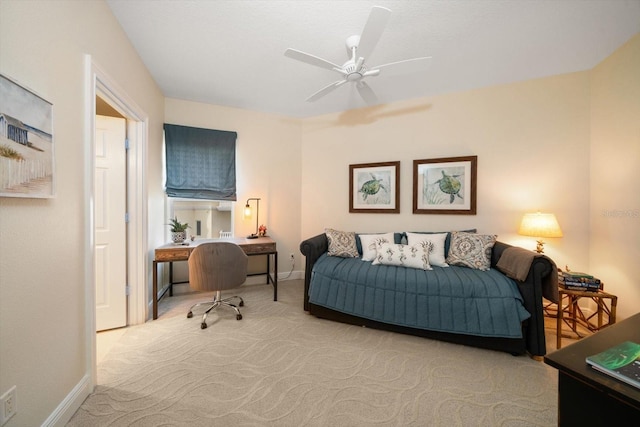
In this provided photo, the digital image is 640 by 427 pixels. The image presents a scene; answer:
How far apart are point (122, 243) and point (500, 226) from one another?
171 inches

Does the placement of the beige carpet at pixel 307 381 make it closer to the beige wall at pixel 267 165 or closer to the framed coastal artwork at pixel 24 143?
the framed coastal artwork at pixel 24 143

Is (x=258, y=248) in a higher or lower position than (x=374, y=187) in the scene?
lower

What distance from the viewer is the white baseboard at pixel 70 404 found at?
1.24 meters

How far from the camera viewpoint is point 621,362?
0.74m

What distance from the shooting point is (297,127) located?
13.2 ft

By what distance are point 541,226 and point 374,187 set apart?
1956 mm

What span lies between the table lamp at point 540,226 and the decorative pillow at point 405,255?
991 mm

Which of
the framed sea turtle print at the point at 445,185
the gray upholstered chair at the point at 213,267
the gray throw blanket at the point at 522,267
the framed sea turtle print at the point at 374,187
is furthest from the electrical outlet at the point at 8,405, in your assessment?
the framed sea turtle print at the point at 445,185

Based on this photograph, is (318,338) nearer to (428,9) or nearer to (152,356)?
(152,356)

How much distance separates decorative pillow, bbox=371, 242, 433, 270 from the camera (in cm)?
258

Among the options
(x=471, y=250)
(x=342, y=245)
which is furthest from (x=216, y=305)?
(x=471, y=250)

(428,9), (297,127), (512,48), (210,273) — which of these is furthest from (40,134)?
(512,48)

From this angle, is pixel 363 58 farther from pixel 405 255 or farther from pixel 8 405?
pixel 8 405

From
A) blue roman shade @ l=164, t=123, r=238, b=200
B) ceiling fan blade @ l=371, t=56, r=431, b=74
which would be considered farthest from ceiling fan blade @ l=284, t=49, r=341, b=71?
blue roman shade @ l=164, t=123, r=238, b=200
